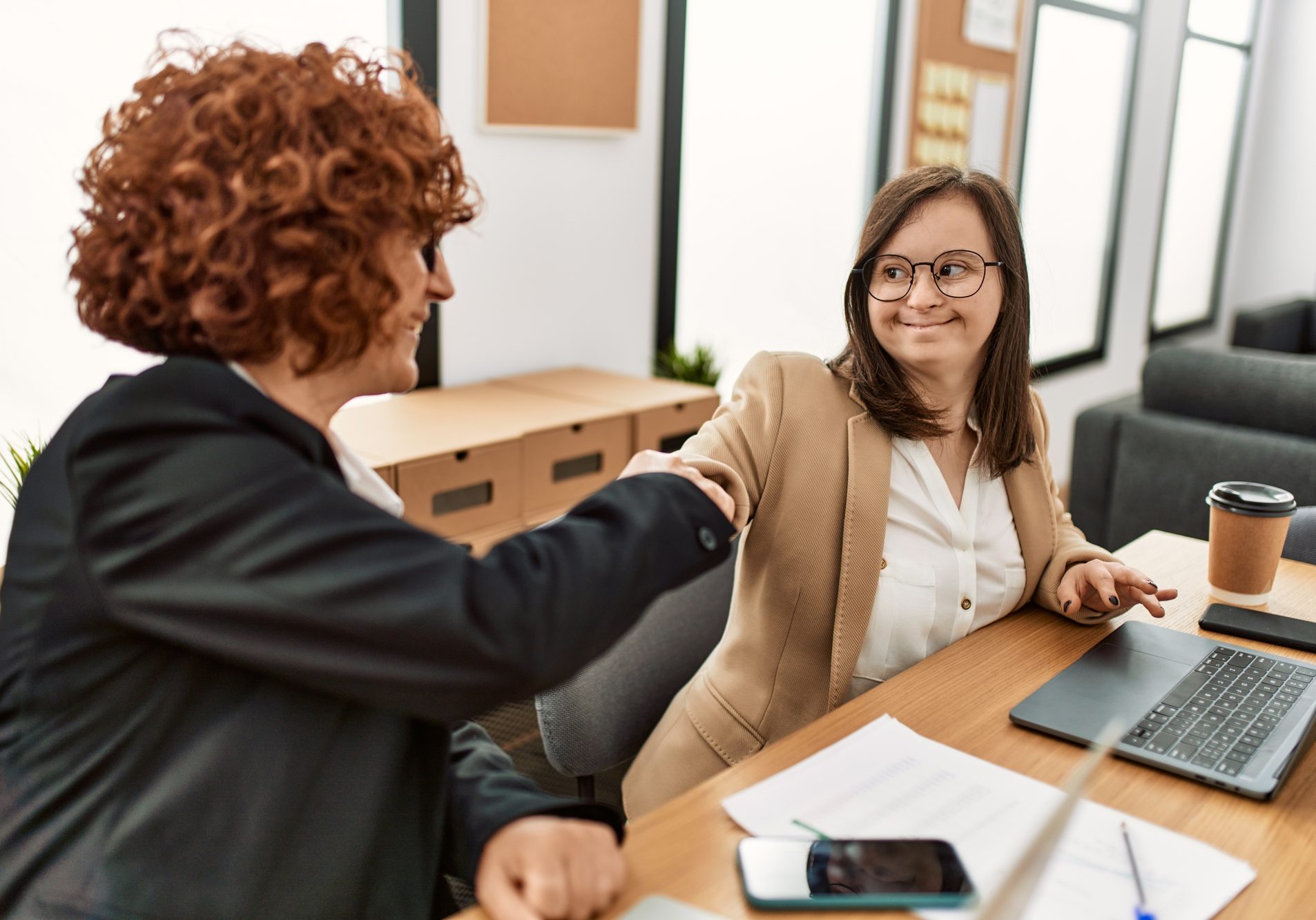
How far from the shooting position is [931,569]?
5.12 feet

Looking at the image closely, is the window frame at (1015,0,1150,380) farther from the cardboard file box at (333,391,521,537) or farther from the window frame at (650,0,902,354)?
the cardboard file box at (333,391,521,537)

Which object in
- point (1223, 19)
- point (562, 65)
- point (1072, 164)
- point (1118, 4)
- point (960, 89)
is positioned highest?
point (1223, 19)

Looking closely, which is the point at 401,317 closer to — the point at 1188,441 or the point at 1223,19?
the point at 1188,441

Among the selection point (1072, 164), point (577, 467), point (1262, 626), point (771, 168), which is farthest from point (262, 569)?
point (1072, 164)

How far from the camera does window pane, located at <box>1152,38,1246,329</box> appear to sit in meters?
6.68

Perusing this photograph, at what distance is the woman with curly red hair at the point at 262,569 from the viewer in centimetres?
74

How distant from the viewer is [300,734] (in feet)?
2.80

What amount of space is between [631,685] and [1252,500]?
929mm

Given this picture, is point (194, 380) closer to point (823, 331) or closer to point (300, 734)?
point (300, 734)

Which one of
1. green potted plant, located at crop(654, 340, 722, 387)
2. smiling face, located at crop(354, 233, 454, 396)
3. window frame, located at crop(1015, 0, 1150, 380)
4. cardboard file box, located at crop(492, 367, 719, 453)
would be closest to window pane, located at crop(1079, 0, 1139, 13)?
window frame, located at crop(1015, 0, 1150, 380)

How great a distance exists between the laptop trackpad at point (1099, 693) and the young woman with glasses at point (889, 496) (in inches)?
4.8

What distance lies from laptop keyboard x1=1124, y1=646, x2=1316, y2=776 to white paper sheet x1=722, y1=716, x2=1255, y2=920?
0.52 feet

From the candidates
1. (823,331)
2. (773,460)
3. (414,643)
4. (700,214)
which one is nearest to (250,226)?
(414,643)

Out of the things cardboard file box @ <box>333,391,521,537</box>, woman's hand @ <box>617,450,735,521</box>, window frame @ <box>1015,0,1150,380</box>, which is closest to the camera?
woman's hand @ <box>617,450,735,521</box>
